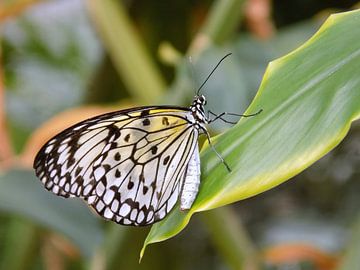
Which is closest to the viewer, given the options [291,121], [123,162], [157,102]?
[291,121]

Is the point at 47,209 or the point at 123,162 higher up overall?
the point at 123,162

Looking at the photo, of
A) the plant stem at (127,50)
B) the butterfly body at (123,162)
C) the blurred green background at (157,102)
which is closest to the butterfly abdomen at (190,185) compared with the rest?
the butterfly body at (123,162)

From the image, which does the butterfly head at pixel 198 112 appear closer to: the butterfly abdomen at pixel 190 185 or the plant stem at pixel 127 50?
the butterfly abdomen at pixel 190 185

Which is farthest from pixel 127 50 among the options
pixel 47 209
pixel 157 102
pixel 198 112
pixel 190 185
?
pixel 190 185

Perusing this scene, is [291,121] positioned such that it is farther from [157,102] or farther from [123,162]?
[157,102]

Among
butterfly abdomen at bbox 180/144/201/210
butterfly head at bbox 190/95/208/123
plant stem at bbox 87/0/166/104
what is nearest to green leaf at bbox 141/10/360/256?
butterfly abdomen at bbox 180/144/201/210

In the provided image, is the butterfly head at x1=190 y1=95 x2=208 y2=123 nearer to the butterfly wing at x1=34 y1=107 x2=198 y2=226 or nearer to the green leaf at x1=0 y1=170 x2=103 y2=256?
the butterfly wing at x1=34 y1=107 x2=198 y2=226
